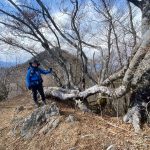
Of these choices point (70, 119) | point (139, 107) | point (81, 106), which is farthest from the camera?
point (81, 106)

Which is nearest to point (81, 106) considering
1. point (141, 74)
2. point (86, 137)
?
point (141, 74)

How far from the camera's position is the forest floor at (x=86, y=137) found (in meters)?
9.41

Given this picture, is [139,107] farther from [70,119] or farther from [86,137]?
[86,137]

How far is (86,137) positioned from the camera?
993cm

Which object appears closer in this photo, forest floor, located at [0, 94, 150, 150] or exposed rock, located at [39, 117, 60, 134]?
forest floor, located at [0, 94, 150, 150]

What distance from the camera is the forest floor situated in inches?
371

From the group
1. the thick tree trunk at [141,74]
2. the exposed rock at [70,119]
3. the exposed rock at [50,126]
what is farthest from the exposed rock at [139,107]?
the exposed rock at [50,126]

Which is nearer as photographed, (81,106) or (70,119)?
(70,119)

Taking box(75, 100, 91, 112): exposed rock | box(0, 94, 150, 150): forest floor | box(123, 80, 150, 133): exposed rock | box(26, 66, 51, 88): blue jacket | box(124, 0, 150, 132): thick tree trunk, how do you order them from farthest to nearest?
box(75, 100, 91, 112): exposed rock
box(26, 66, 51, 88): blue jacket
box(123, 80, 150, 133): exposed rock
box(124, 0, 150, 132): thick tree trunk
box(0, 94, 150, 150): forest floor

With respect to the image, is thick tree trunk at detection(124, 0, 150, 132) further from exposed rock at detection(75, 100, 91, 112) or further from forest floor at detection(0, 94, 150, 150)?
exposed rock at detection(75, 100, 91, 112)

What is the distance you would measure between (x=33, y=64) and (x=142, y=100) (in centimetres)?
383

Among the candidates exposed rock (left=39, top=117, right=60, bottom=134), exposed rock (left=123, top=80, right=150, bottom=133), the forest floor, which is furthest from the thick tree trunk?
exposed rock (left=39, top=117, right=60, bottom=134)

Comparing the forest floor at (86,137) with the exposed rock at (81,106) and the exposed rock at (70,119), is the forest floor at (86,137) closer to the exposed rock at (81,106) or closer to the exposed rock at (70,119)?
the exposed rock at (70,119)


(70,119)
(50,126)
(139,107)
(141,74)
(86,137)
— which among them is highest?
(141,74)
